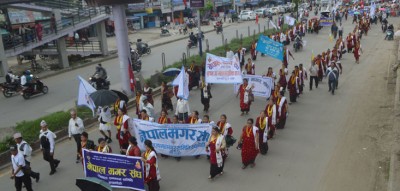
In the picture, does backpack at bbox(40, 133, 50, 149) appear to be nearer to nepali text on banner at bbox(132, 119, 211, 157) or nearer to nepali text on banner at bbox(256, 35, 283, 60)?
nepali text on banner at bbox(132, 119, 211, 157)

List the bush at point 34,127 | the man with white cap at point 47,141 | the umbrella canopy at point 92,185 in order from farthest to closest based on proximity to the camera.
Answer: the bush at point 34,127 < the man with white cap at point 47,141 < the umbrella canopy at point 92,185

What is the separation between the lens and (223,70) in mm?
14688

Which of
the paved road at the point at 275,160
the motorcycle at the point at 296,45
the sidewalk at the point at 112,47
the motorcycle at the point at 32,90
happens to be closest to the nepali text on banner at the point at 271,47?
the paved road at the point at 275,160

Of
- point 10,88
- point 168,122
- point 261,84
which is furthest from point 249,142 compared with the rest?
point 10,88

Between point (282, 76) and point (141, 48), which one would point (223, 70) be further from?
point (141, 48)

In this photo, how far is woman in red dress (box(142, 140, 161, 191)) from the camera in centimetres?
846

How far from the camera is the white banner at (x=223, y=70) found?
47.6ft

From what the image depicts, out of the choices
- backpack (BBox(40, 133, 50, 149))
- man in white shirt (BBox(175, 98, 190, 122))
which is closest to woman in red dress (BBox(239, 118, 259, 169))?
man in white shirt (BBox(175, 98, 190, 122))

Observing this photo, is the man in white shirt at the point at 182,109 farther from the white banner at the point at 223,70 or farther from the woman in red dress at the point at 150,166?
the woman in red dress at the point at 150,166

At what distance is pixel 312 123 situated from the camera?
43.3 ft

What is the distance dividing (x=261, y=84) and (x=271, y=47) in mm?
2065

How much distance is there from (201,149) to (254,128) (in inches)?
62.8

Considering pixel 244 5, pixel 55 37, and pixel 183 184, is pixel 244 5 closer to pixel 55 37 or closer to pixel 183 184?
pixel 55 37

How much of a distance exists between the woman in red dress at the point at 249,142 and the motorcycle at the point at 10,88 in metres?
13.6
